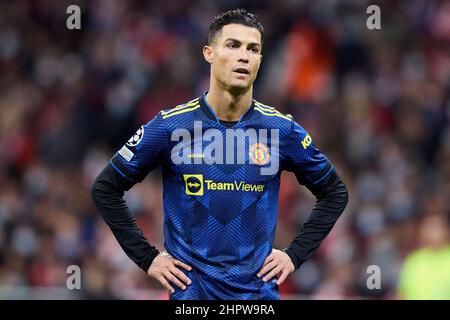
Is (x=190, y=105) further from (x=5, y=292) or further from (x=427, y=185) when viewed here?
(x=427, y=185)

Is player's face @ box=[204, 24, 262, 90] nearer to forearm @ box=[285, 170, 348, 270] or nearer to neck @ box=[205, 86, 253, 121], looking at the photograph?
neck @ box=[205, 86, 253, 121]

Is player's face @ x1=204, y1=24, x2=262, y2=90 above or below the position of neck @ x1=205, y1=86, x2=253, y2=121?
above

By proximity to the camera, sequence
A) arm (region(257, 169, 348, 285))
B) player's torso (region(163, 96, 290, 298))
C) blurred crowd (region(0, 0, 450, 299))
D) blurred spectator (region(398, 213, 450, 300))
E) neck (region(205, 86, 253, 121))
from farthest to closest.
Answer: blurred crowd (region(0, 0, 450, 299)) < blurred spectator (region(398, 213, 450, 300)) < arm (region(257, 169, 348, 285)) < neck (region(205, 86, 253, 121)) < player's torso (region(163, 96, 290, 298))

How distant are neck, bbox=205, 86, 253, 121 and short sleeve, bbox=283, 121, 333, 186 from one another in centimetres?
30

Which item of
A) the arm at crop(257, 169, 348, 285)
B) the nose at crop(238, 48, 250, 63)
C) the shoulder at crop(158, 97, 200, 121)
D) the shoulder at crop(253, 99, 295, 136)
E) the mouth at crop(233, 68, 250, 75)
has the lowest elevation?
the arm at crop(257, 169, 348, 285)

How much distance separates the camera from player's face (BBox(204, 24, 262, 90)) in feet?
17.0

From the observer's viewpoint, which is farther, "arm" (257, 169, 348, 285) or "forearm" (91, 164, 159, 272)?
"arm" (257, 169, 348, 285)

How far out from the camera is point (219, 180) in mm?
5141

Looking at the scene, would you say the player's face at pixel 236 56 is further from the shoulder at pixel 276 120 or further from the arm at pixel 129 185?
the arm at pixel 129 185

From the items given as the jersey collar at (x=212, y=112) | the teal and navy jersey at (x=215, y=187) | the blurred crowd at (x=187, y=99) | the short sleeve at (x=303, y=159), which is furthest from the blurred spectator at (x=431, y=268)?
the jersey collar at (x=212, y=112)

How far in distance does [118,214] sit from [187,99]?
636cm

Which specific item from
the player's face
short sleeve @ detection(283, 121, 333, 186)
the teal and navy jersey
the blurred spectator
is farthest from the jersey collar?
the blurred spectator

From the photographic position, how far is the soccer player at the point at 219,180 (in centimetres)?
514

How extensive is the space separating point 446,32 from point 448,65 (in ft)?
1.80
